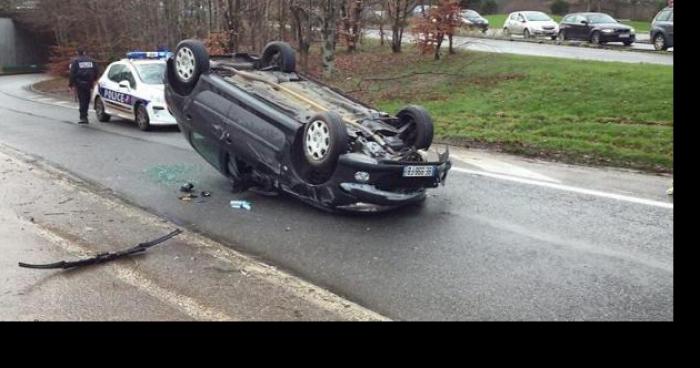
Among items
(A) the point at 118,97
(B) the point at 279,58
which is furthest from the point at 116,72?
(B) the point at 279,58

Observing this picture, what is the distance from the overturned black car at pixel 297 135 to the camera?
636 cm

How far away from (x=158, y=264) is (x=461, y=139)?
7.45 metres

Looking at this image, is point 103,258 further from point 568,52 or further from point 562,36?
point 562,36

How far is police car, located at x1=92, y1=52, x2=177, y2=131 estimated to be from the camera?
13.7 m

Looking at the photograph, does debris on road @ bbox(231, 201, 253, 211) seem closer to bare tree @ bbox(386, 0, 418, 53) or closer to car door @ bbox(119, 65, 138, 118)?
car door @ bbox(119, 65, 138, 118)

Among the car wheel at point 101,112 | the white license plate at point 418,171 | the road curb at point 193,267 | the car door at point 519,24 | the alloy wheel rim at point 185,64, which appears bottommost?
the road curb at point 193,267

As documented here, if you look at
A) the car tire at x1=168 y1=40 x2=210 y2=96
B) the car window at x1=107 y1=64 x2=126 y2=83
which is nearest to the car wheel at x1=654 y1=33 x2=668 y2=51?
the car window at x1=107 y1=64 x2=126 y2=83

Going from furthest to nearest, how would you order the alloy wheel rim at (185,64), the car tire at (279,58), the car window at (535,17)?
the car window at (535,17)
the car tire at (279,58)
the alloy wheel rim at (185,64)

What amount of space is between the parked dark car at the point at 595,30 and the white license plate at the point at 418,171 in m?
21.9

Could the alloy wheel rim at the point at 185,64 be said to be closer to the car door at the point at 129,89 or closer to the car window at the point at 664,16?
the car door at the point at 129,89

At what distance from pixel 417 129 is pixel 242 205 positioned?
6.97 ft

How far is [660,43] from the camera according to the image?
75.0 ft

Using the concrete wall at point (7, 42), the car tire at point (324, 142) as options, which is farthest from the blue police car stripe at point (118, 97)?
the concrete wall at point (7, 42)

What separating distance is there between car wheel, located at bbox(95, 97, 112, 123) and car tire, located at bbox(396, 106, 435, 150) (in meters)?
10.3
